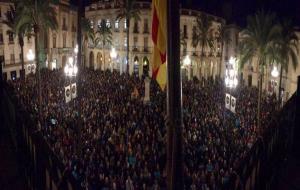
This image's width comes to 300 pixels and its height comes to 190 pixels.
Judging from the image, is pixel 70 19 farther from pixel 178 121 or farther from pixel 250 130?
pixel 178 121

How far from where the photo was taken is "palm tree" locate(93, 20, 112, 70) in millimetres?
69312

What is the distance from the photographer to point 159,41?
6.96 meters

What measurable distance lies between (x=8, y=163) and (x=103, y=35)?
189 ft

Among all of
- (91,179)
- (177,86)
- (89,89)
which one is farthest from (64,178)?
(89,89)

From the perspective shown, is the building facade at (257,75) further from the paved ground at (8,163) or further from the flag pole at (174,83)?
the flag pole at (174,83)

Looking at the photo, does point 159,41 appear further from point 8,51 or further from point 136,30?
point 136,30

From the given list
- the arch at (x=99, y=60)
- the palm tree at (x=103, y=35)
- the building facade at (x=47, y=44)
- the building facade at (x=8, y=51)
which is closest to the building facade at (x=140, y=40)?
the arch at (x=99, y=60)

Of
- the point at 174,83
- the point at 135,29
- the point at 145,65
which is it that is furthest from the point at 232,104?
the point at 135,29

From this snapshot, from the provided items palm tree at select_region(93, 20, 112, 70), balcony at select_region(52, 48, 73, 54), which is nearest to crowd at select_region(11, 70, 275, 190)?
balcony at select_region(52, 48, 73, 54)

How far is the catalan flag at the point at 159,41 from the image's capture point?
6530 mm

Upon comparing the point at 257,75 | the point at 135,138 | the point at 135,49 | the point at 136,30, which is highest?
the point at 136,30

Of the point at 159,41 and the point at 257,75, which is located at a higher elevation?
the point at 159,41

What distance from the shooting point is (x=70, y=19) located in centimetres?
7519

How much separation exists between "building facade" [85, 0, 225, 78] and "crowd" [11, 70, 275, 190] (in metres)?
38.2
